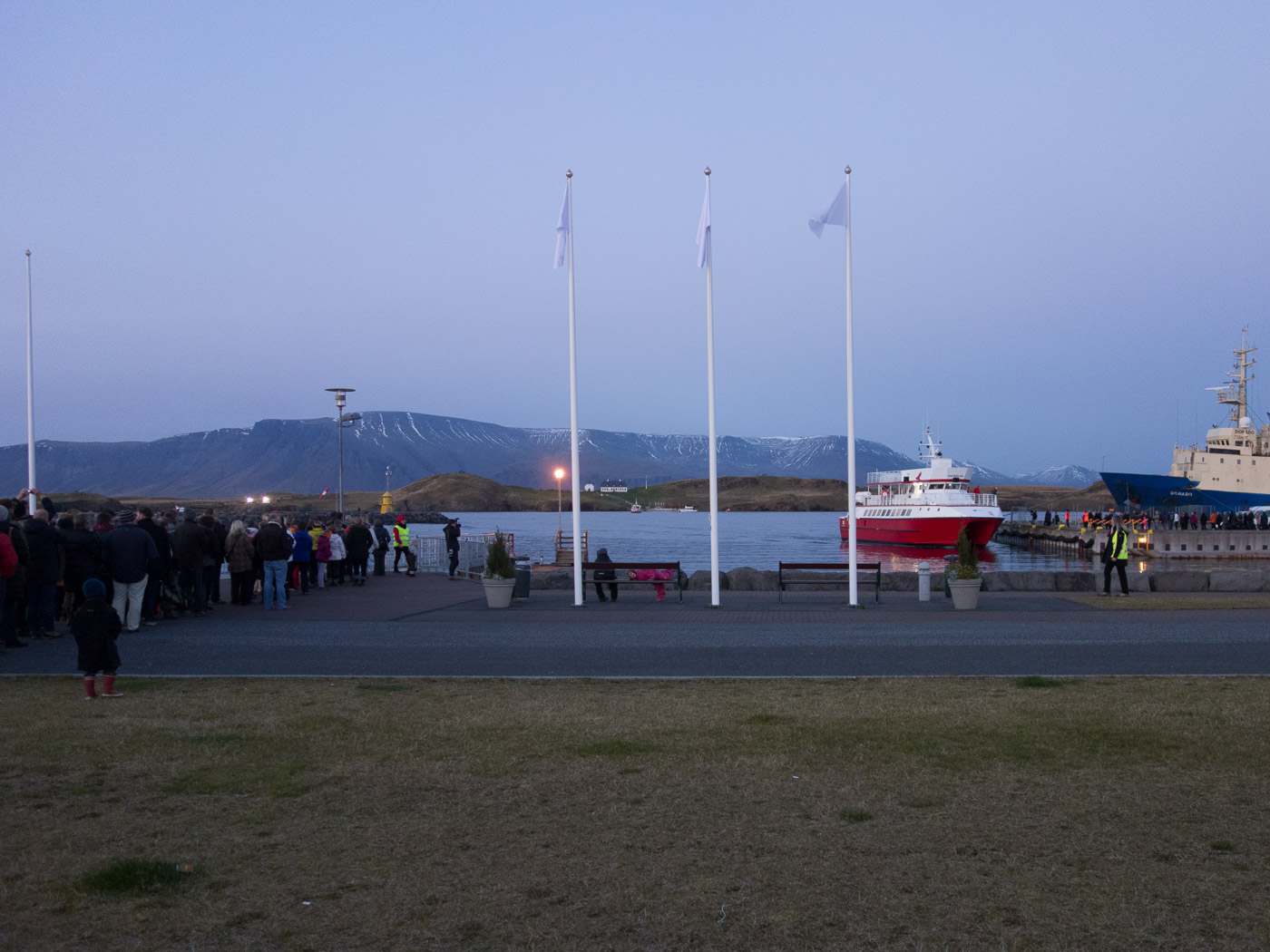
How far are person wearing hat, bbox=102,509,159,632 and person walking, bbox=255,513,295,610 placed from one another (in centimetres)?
396

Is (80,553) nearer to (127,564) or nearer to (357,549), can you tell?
(127,564)

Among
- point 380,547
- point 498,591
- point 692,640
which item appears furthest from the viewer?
point 380,547

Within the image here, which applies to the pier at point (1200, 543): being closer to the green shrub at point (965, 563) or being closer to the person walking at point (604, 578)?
the green shrub at point (965, 563)

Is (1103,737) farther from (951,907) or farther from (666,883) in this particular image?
(666,883)

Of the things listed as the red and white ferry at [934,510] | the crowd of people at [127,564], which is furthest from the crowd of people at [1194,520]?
the crowd of people at [127,564]

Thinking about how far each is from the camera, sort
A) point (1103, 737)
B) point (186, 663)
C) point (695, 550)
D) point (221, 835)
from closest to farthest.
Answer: point (221, 835), point (1103, 737), point (186, 663), point (695, 550)

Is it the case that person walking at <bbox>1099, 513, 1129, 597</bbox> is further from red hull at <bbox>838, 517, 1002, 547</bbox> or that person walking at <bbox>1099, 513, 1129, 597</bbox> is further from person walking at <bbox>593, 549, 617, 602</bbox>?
red hull at <bbox>838, 517, 1002, 547</bbox>

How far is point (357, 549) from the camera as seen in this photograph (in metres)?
27.2

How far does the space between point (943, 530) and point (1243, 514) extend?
2777 cm

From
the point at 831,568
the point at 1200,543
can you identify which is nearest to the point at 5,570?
the point at 831,568

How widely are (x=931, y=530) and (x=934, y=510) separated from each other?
1381 mm

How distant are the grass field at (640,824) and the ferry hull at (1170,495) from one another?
258 feet

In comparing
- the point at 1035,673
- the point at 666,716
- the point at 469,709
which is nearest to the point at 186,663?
the point at 469,709

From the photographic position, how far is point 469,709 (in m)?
9.69
